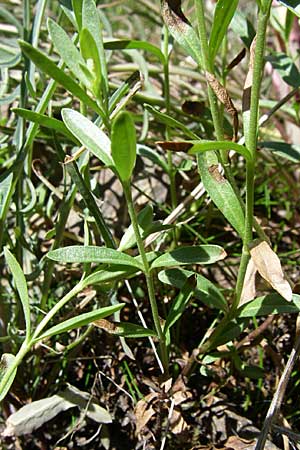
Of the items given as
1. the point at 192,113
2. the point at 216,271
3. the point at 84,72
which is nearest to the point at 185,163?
the point at 192,113

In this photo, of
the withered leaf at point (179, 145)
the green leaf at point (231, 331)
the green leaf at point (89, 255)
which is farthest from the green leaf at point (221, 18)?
the green leaf at point (231, 331)

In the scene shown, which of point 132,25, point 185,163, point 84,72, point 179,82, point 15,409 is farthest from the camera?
point 132,25

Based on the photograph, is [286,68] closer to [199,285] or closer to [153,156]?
[153,156]

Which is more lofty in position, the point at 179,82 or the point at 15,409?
the point at 179,82

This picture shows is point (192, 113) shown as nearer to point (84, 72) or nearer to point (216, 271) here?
point (216, 271)

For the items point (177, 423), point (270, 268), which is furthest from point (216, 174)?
point (177, 423)

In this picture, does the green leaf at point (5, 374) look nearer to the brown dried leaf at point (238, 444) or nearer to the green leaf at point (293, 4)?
the brown dried leaf at point (238, 444)
